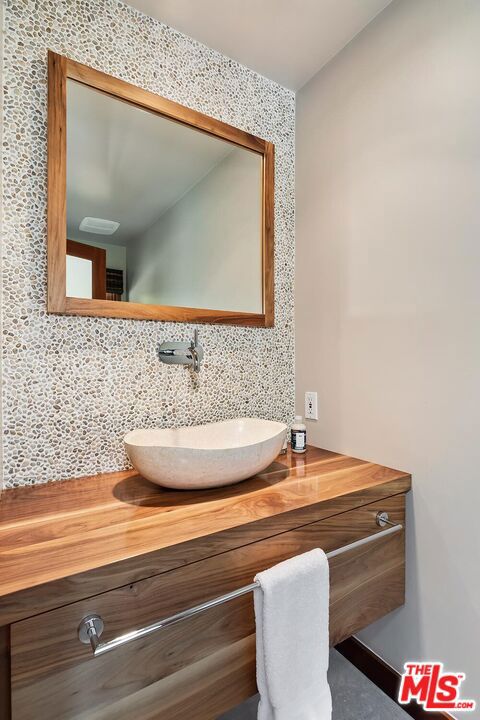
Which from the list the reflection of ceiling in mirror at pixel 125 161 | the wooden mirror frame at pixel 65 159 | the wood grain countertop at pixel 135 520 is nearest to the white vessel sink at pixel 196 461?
the wood grain countertop at pixel 135 520

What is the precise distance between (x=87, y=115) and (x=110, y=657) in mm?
1467

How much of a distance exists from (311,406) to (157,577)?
1.02m

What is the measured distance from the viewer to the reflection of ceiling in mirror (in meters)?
1.16

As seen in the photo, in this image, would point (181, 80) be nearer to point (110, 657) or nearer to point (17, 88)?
point (17, 88)

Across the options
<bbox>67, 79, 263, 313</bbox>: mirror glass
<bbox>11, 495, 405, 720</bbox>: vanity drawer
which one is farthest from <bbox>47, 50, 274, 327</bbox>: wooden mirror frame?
<bbox>11, 495, 405, 720</bbox>: vanity drawer

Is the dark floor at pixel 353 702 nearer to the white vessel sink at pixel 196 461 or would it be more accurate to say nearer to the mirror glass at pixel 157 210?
the white vessel sink at pixel 196 461

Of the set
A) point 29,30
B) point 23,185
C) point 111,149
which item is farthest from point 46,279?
point 29,30

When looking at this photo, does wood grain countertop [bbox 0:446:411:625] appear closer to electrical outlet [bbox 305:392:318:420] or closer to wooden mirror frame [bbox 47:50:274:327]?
electrical outlet [bbox 305:392:318:420]

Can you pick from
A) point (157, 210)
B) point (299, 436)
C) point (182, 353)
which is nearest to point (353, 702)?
point (299, 436)

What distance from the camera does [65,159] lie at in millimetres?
1117

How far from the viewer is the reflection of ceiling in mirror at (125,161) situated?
1.16m

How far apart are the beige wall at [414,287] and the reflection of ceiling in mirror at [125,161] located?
564 mm

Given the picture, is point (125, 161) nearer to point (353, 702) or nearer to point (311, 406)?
point (311, 406)

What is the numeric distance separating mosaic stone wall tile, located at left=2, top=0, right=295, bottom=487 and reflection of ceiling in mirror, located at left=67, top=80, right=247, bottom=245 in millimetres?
98
